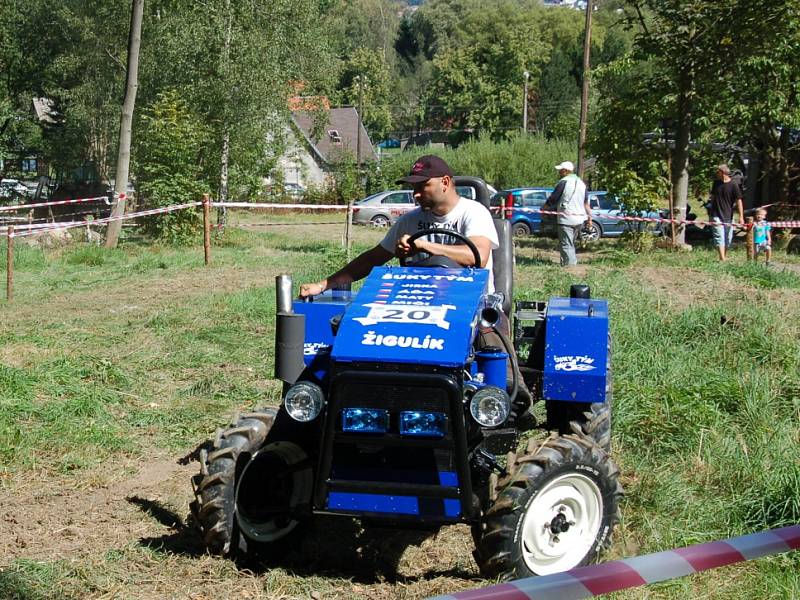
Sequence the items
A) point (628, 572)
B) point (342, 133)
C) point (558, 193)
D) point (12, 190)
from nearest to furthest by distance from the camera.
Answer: point (628, 572)
point (558, 193)
point (12, 190)
point (342, 133)

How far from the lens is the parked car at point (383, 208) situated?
103ft

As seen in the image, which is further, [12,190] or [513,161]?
[513,161]

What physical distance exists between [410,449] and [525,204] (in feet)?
80.2

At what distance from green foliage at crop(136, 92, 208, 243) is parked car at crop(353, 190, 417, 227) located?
31.8 ft

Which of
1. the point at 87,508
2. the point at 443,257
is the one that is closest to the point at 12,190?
the point at 87,508

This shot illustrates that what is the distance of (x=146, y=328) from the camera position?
10.4 meters

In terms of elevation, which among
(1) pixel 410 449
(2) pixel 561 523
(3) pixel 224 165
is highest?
(3) pixel 224 165

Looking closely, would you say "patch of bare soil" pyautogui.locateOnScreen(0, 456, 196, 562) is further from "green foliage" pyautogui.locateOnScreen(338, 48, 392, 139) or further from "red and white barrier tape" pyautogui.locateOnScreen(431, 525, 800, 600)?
"green foliage" pyautogui.locateOnScreen(338, 48, 392, 139)

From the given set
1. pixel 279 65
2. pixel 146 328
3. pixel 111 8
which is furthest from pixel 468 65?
pixel 146 328

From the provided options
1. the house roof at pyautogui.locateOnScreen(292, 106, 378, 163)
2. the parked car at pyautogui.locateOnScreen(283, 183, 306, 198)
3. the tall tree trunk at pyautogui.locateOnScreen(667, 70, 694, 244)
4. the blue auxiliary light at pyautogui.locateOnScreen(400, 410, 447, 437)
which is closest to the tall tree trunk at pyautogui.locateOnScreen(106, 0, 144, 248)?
the tall tree trunk at pyautogui.locateOnScreen(667, 70, 694, 244)

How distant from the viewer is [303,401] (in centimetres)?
434

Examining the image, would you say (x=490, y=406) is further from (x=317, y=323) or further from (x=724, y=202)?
(x=724, y=202)

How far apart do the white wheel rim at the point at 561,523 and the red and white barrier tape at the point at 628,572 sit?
49.3 inches

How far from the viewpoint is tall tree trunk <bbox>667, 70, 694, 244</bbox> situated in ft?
→ 60.2
